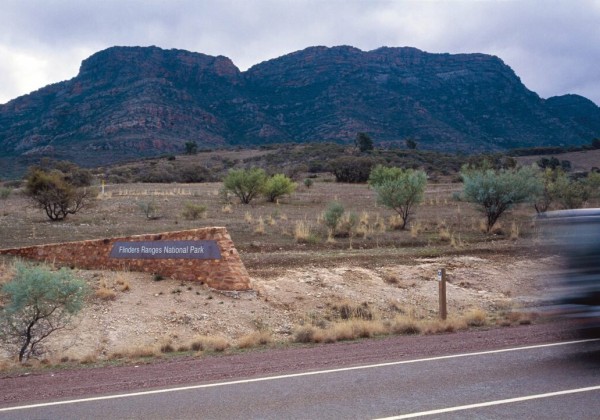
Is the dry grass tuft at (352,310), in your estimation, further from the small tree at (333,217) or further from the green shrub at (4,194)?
the green shrub at (4,194)

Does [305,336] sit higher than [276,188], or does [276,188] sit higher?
[276,188]

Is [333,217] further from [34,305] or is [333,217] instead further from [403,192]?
[34,305]

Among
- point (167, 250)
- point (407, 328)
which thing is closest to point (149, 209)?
point (167, 250)

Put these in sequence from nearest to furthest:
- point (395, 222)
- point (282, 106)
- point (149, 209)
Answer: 1. point (395, 222)
2. point (149, 209)
3. point (282, 106)

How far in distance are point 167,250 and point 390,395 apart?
10.9m

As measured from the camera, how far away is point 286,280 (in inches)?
715

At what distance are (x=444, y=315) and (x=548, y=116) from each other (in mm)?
134100

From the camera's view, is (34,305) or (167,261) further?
(167,261)

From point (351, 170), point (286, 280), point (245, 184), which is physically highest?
point (351, 170)

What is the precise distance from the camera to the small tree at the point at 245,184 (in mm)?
39094

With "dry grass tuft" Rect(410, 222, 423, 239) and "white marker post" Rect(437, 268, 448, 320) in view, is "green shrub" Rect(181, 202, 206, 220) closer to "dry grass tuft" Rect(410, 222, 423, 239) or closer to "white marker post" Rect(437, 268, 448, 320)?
"dry grass tuft" Rect(410, 222, 423, 239)

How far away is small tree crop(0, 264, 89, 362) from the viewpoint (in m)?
12.4

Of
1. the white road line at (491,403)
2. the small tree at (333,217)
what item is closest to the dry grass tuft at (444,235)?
the small tree at (333,217)

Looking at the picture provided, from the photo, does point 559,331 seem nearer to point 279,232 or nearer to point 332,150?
point 279,232
